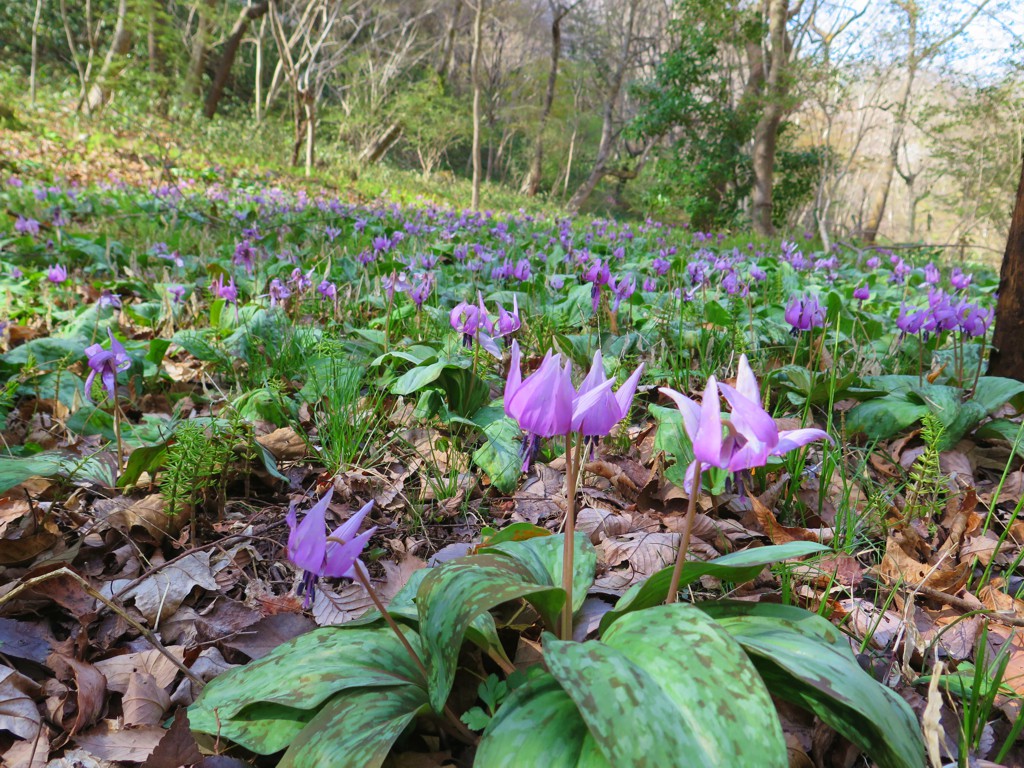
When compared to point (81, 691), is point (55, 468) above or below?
above

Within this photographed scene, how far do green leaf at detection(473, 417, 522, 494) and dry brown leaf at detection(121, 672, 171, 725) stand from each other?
3.08 feet

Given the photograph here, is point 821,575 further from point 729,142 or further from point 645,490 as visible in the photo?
point 729,142

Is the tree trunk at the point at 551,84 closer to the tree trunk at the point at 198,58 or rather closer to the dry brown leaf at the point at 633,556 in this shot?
the tree trunk at the point at 198,58

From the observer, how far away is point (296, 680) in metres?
0.93

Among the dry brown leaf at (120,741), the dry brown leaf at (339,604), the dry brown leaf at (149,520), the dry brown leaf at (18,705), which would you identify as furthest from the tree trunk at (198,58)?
the dry brown leaf at (120,741)

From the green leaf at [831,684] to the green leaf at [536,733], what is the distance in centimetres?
26

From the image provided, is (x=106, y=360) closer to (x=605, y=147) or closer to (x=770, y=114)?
(x=770, y=114)

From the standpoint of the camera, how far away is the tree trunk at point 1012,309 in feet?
7.47

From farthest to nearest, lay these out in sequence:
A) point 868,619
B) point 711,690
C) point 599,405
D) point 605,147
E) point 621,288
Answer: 1. point 605,147
2. point 621,288
3. point 868,619
4. point 599,405
5. point 711,690

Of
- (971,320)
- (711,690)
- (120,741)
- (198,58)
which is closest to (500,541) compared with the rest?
(711,690)

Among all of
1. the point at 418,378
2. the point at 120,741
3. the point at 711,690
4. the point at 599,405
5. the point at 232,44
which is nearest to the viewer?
the point at 711,690

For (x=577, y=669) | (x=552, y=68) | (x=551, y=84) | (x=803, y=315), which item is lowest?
(x=577, y=669)

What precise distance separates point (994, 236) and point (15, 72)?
39.6 m

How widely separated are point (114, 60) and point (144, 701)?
13.8m
